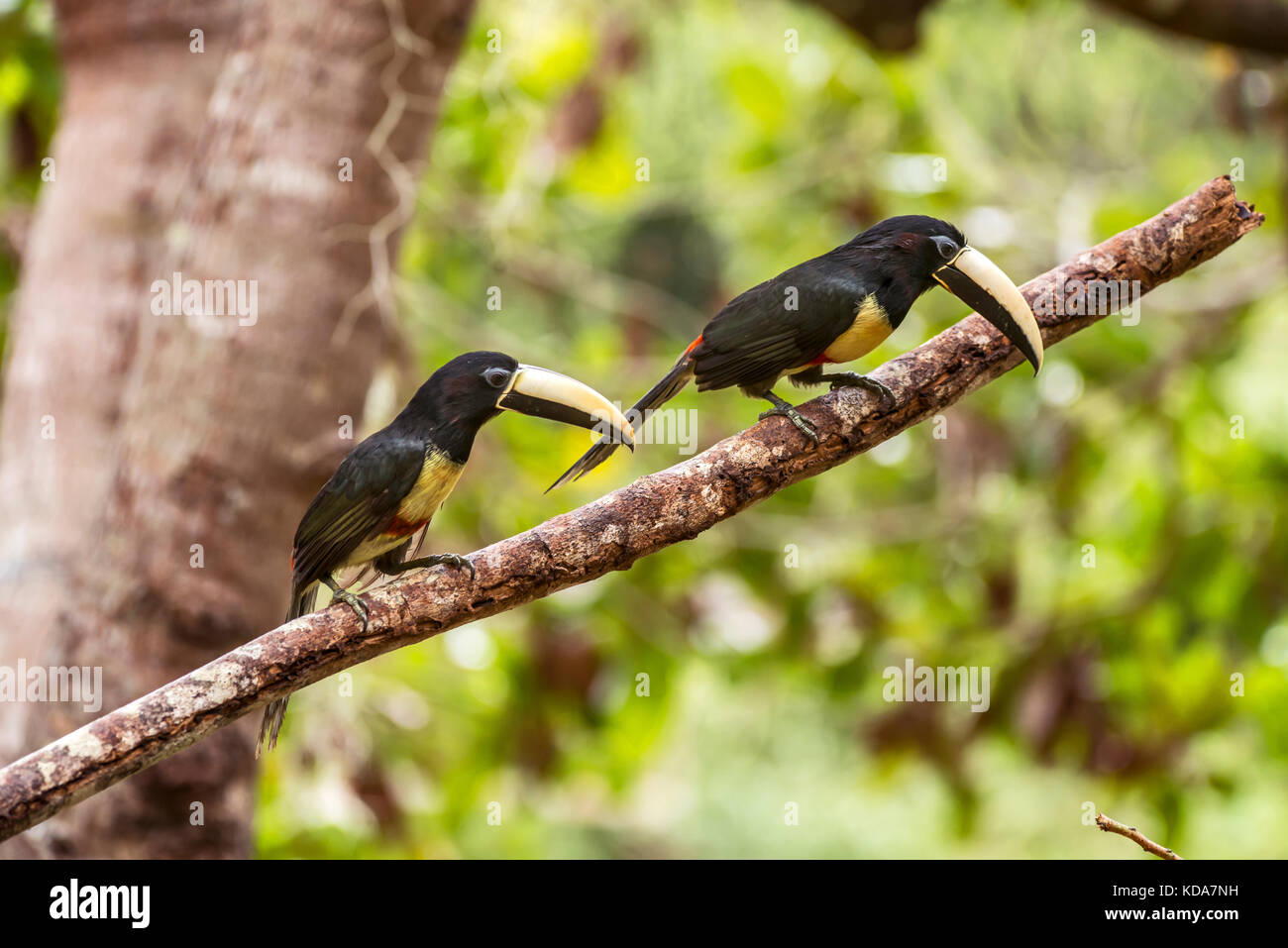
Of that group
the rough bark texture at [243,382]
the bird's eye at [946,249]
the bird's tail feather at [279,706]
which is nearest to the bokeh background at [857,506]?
the rough bark texture at [243,382]

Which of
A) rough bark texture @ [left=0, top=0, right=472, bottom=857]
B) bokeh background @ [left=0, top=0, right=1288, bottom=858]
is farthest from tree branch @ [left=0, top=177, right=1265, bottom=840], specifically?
bokeh background @ [left=0, top=0, right=1288, bottom=858]

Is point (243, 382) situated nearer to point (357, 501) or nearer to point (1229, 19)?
point (357, 501)

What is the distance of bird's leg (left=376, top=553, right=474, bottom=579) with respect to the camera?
4.39ft

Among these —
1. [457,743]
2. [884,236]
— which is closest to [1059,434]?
[457,743]

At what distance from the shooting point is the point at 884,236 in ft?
4.35

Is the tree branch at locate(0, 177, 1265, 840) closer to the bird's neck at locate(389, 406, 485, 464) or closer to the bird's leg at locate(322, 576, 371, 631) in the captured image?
the bird's leg at locate(322, 576, 371, 631)

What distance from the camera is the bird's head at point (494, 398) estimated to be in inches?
46.3

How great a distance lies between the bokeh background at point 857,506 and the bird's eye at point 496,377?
65.4 inches

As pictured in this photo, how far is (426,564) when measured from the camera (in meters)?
1.40

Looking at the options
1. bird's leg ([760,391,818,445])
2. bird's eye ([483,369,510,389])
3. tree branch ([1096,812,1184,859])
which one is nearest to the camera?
tree branch ([1096,812,1184,859])

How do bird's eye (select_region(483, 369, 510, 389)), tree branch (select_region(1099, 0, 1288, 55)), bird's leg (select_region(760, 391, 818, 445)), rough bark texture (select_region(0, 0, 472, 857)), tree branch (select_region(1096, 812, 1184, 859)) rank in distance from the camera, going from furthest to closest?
1. tree branch (select_region(1099, 0, 1288, 55))
2. rough bark texture (select_region(0, 0, 472, 857))
3. bird's leg (select_region(760, 391, 818, 445))
4. bird's eye (select_region(483, 369, 510, 389))
5. tree branch (select_region(1096, 812, 1184, 859))

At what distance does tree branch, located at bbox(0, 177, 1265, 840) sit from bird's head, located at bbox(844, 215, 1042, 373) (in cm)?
18

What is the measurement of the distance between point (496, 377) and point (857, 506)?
353 centimetres

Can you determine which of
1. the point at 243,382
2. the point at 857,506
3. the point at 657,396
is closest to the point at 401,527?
the point at 657,396
